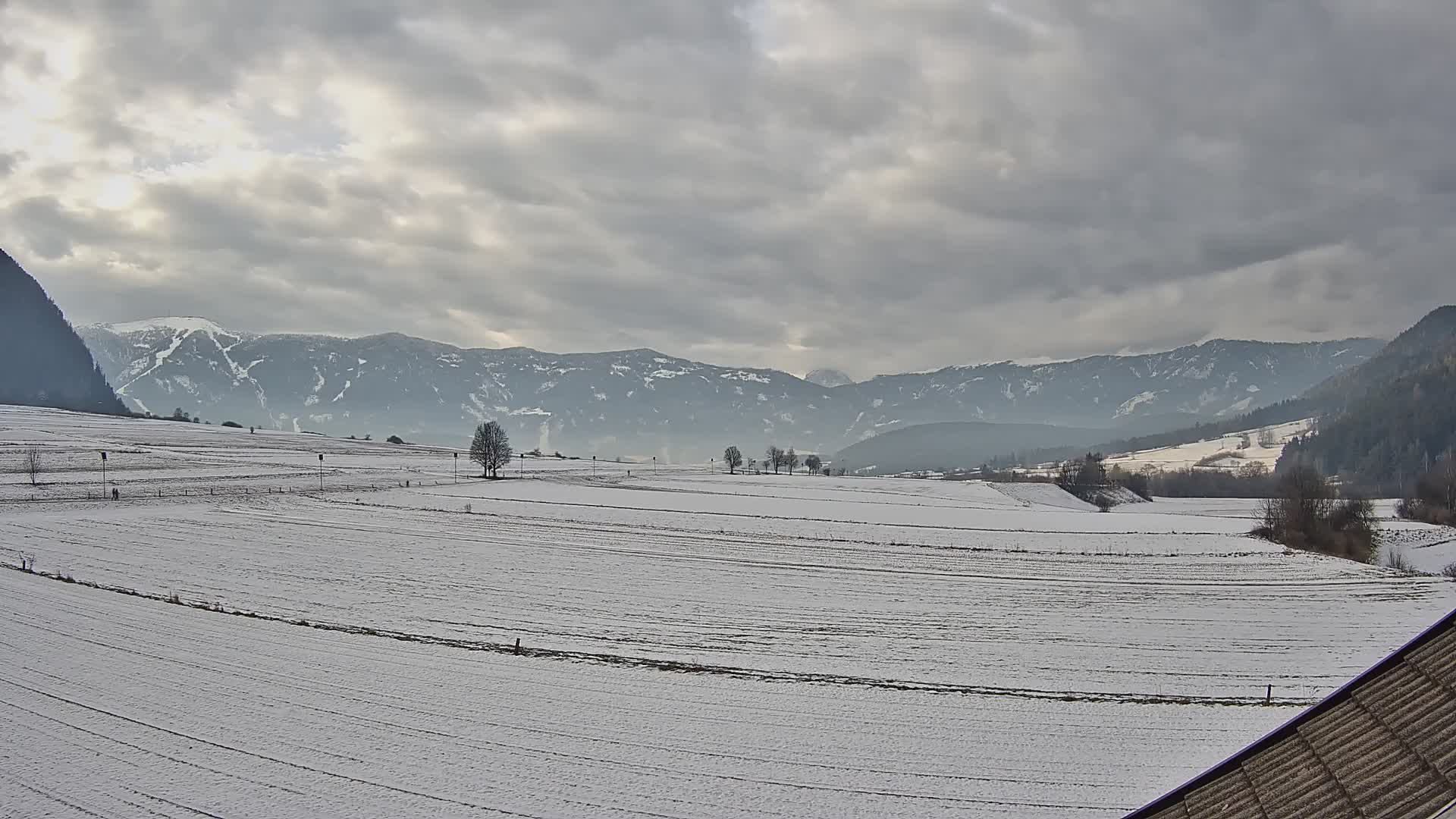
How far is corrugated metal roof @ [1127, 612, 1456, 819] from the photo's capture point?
6.83 meters

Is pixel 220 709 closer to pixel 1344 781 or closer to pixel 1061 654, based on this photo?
pixel 1344 781

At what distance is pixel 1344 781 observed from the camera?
7441 millimetres

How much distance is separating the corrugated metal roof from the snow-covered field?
27.0 feet

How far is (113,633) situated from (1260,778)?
33.5 meters

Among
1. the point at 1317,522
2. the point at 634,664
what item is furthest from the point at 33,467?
the point at 1317,522

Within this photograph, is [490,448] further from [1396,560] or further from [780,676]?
[1396,560]

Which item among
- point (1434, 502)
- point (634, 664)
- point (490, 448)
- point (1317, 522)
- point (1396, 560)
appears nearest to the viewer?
point (634, 664)

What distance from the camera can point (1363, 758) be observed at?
7.48 m

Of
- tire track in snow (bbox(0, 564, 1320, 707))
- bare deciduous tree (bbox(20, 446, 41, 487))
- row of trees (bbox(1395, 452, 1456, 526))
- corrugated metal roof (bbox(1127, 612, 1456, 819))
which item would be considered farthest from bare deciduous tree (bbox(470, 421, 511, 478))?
row of trees (bbox(1395, 452, 1456, 526))

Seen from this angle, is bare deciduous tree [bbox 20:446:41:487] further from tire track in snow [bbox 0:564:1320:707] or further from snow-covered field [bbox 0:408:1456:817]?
tire track in snow [bbox 0:564:1320:707]

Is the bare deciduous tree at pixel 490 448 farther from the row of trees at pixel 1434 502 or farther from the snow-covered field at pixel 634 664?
the row of trees at pixel 1434 502

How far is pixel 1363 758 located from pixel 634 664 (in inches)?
844

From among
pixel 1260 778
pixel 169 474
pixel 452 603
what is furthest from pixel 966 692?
pixel 169 474

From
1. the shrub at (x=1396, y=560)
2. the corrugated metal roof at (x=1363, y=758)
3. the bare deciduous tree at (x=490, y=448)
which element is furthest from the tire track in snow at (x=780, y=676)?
the bare deciduous tree at (x=490, y=448)
